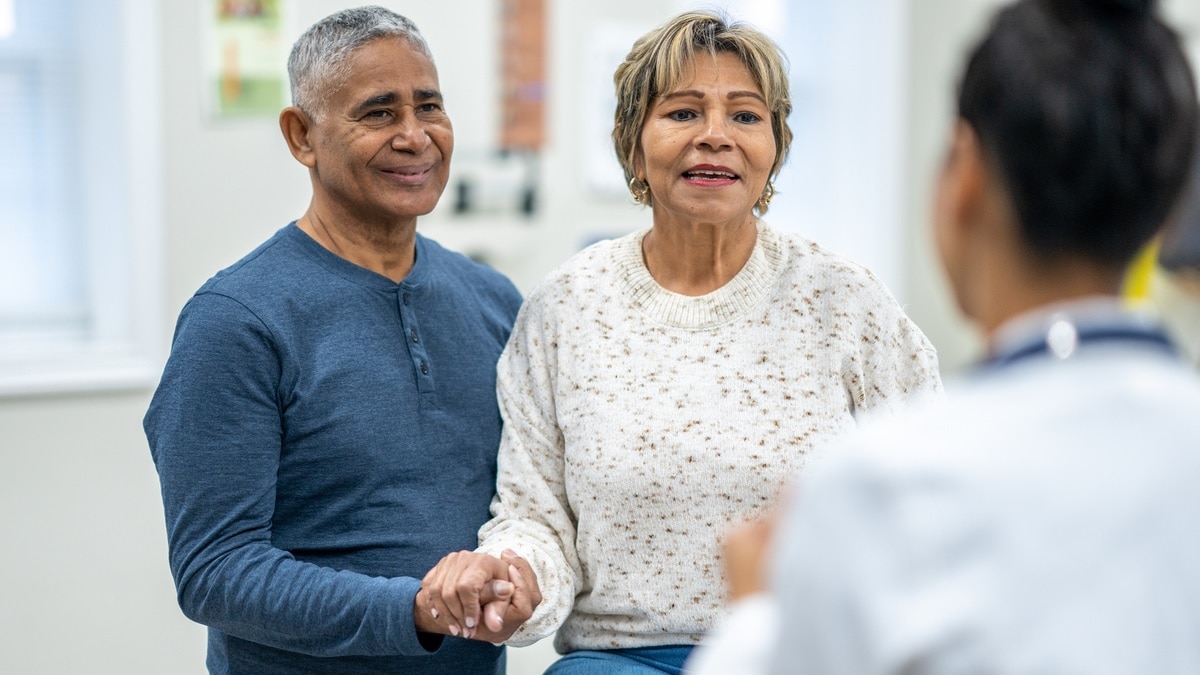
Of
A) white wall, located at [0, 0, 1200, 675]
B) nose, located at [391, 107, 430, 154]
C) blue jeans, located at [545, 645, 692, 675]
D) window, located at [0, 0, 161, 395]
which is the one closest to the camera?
blue jeans, located at [545, 645, 692, 675]

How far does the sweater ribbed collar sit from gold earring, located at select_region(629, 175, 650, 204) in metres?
0.11

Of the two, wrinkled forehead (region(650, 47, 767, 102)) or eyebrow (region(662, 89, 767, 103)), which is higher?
wrinkled forehead (region(650, 47, 767, 102))

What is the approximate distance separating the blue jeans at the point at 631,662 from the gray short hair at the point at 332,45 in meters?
0.86

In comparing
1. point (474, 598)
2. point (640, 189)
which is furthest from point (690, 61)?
point (474, 598)

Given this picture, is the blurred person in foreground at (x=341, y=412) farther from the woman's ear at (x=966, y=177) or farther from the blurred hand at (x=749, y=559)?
the woman's ear at (x=966, y=177)

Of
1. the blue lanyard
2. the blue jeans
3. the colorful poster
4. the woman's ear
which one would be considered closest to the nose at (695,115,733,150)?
the blue jeans

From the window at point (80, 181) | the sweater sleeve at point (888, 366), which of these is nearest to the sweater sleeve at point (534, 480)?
the sweater sleeve at point (888, 366)

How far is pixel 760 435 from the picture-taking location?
1.58 m

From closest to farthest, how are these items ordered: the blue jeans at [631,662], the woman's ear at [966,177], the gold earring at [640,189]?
the woman's ear at [966,177]
the blue jeans at [631,662]
the gold earring at [640,189]

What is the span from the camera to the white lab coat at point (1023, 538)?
27.7 inches

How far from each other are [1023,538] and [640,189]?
3.80ft

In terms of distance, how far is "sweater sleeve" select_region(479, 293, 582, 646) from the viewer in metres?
1.60

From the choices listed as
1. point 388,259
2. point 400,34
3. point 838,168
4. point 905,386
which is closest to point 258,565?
point 388,259

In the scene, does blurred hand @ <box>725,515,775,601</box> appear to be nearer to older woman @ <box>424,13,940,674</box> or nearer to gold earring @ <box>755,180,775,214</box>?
older woman @ <box>424,13,940,674</box>
